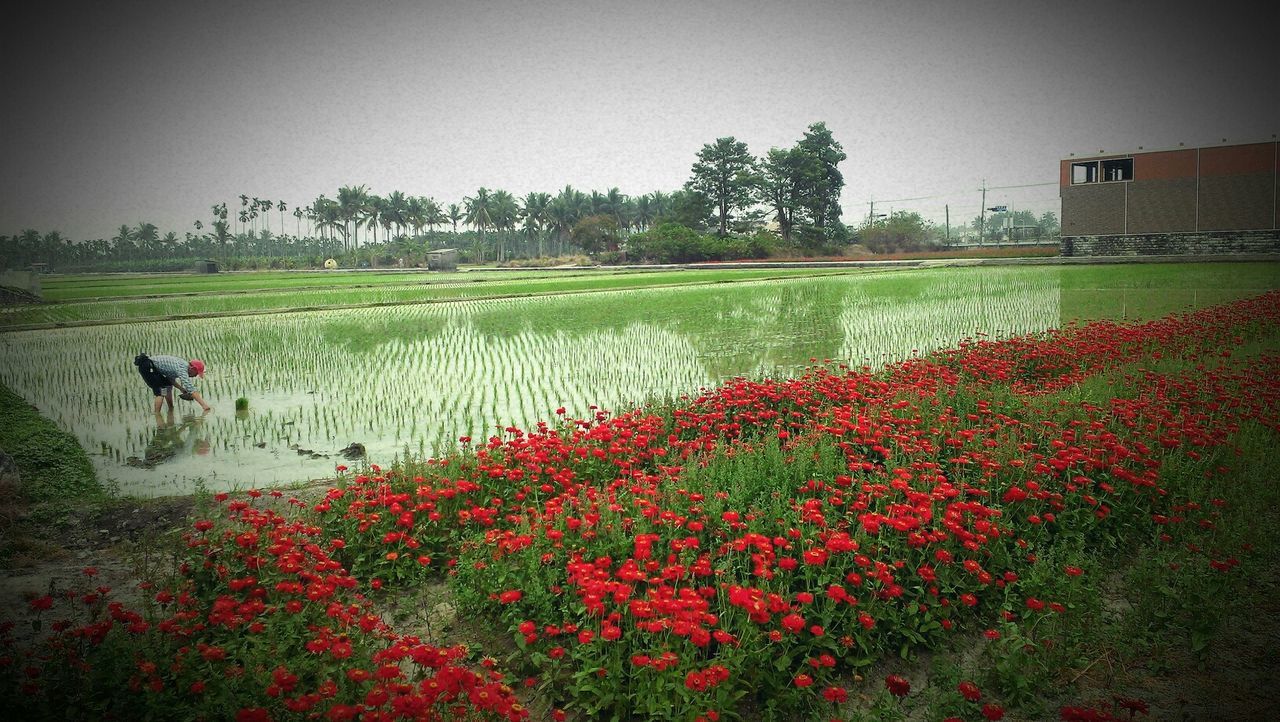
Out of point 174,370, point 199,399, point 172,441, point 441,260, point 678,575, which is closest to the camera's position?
point 678,575

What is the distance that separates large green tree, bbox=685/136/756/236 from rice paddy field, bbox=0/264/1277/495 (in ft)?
150

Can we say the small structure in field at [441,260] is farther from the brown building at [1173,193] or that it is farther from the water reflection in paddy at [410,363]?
the brown building at [1173,193]

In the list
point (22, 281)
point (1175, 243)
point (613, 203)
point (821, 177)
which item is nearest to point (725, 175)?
point (821, 177)

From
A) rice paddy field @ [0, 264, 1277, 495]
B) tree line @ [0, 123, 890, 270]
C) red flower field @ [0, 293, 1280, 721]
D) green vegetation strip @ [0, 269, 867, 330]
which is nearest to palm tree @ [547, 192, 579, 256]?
tree line @ [0, 123, 890, 270]

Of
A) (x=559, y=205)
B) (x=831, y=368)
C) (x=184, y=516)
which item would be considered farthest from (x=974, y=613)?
(x=559, y=205)

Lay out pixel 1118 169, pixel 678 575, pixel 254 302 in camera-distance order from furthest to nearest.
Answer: pixel 1118 169 < pixel 254 302 < pixel 678 575

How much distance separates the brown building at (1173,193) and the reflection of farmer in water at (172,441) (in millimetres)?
49060

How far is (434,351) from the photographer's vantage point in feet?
47.2

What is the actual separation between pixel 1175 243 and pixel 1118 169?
5902mm

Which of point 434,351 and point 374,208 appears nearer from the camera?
point 434,351

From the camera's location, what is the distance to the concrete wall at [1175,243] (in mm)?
37500

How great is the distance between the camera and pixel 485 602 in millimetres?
4016

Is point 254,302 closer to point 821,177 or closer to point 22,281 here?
point 22,281

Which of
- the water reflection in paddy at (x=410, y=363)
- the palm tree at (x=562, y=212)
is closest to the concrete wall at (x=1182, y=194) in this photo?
the water reflection in paddy at (x=410, y=363)
